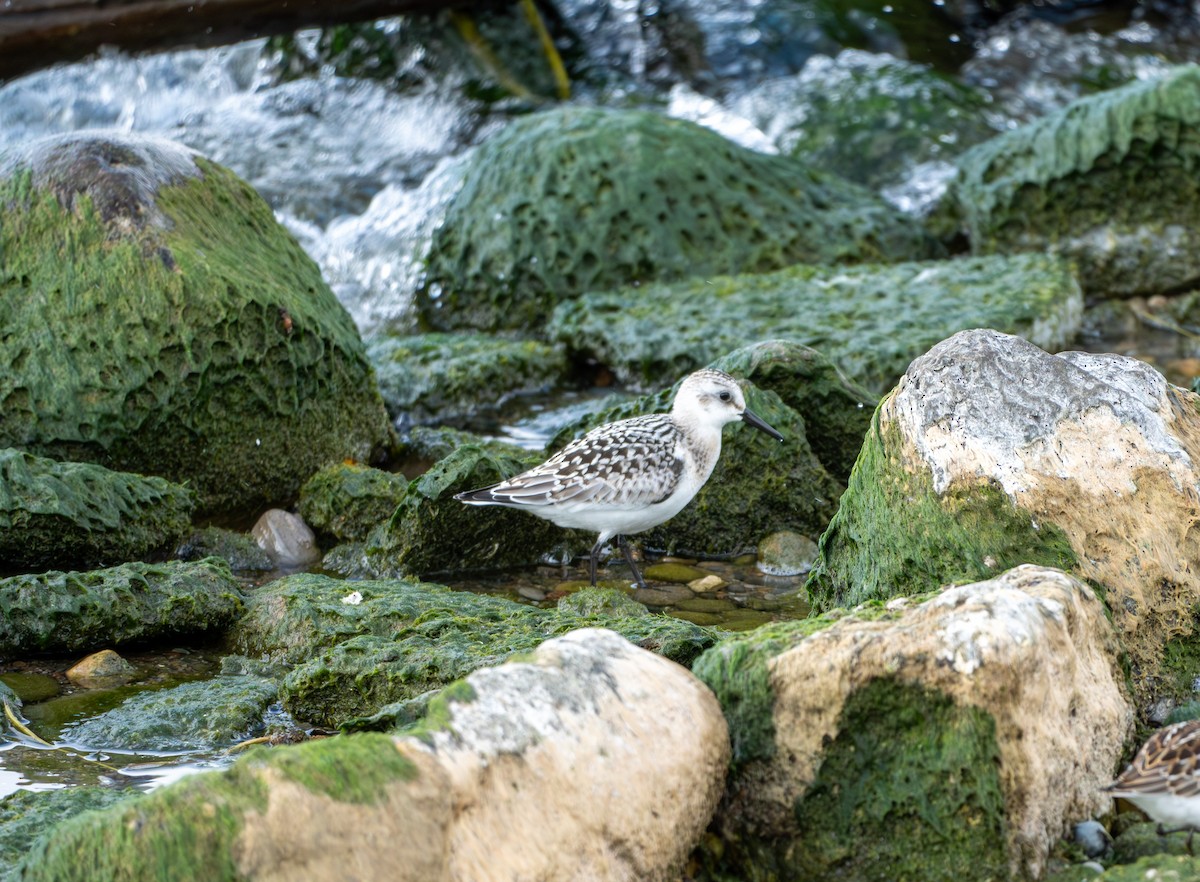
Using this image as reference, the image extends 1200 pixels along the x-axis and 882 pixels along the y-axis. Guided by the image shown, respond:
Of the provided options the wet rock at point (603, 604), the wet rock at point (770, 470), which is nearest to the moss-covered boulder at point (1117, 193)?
the wet rock at point (770, 470)

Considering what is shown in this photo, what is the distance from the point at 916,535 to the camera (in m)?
4.96

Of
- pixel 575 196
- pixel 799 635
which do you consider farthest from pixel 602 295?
pixel 799 635

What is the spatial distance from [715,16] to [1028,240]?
604 centimetres

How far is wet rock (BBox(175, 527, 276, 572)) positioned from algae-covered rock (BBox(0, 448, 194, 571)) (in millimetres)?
270

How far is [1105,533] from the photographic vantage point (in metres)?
4.75

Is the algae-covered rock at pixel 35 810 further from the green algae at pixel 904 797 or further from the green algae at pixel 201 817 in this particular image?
the green algae at pixel 904 797

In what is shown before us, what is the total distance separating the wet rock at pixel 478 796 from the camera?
10.9 ft

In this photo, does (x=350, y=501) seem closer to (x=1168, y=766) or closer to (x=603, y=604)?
(x=603, y=604)

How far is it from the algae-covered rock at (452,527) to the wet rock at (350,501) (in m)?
0.23

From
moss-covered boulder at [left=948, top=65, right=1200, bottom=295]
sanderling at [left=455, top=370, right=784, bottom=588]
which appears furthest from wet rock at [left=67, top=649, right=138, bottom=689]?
moss-covered boulder at [left=948, top=65, right=1200, bottom=295]

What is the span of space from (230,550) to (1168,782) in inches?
187

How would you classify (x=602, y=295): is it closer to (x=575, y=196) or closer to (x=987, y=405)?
(x=575, y=196)

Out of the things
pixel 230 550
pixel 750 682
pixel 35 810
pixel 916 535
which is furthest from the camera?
pixel 230 550

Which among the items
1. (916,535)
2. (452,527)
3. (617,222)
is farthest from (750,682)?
(617,222)
